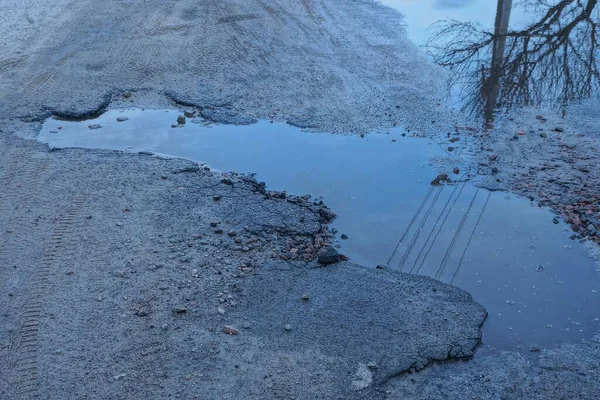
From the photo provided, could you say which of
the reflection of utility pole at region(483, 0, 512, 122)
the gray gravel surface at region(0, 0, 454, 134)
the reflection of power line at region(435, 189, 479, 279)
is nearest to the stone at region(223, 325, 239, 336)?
the reflection of power line at region(435, 189, 479, 279)

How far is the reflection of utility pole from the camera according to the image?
7.49 metres

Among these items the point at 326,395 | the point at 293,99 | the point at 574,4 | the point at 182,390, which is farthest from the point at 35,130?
the point at 574,4

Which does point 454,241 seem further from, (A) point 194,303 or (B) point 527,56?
(B) point 527,56

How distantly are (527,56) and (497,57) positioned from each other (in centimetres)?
37

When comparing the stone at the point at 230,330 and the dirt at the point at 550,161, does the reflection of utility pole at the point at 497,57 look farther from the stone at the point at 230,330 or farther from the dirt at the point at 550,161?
the stone at the point at 230,330

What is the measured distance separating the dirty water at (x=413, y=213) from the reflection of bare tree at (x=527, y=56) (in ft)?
5.22

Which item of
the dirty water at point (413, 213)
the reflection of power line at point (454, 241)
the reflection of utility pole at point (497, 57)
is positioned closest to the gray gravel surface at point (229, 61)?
the dirty water at point (413, 213)

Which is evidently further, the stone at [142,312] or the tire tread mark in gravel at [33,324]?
the stone at [142,312]

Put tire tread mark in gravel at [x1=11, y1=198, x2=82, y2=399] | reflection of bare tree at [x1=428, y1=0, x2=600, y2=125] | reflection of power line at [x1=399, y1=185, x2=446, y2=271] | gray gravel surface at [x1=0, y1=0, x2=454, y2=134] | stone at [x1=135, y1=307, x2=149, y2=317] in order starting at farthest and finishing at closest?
reflection of bare tree at [x1=428, y1=0, x2=600, y2=125] → gray gravel surface at [x1=0, y1=0, x2=454, y2=134] → reflection of power line at [x1=399, y1=185, x2=446, y2=271] → stone at [x1=135, y1=307, x2=149, y2=317] → tire tread mark in gravel at [x1=11, y1=198, x2=82, y2=399]

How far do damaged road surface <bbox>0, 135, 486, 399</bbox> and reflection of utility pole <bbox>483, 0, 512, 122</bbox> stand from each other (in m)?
2.97

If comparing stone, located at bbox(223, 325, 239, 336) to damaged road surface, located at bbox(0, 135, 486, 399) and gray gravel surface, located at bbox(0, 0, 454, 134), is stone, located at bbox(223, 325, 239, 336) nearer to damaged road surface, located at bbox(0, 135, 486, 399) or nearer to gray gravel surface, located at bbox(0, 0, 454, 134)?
damaged road surface, located at bbox(0, 135, 486, 399)

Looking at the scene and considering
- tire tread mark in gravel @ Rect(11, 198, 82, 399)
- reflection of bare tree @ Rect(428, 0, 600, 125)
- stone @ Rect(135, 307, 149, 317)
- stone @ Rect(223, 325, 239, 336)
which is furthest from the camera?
reflection of bare tree @ Rect(428, 0, 600, 125)

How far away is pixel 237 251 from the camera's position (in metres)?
5.07

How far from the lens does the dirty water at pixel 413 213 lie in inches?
185
